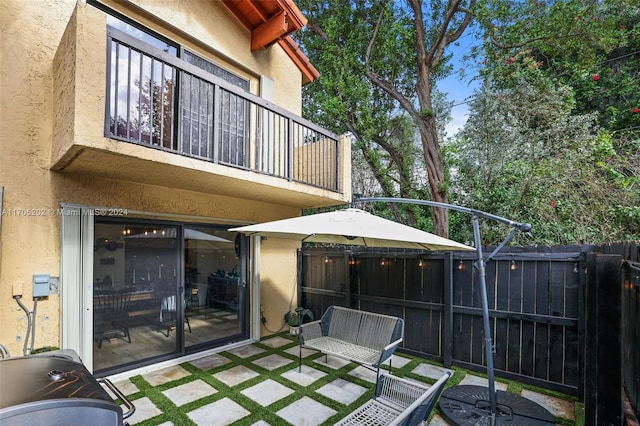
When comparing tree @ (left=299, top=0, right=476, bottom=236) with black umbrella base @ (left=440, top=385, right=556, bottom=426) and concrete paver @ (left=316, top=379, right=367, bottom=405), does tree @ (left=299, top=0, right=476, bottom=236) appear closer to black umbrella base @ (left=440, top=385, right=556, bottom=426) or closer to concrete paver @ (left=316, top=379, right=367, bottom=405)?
black umbrella base @ (left=440, top=385, right=556, bottom=426)

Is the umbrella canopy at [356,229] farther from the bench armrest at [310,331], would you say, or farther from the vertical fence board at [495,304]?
the bench armrest at [310,331]

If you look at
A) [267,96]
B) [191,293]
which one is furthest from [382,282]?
[267,96]

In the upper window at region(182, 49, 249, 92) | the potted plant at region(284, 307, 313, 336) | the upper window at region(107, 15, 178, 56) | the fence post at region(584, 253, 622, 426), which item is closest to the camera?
the fence post at region(584, 253, 622, 426)

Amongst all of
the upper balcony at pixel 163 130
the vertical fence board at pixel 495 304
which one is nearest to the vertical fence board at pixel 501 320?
the vertical fence board at pixel 495 304

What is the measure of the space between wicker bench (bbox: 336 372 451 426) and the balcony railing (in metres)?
3.29

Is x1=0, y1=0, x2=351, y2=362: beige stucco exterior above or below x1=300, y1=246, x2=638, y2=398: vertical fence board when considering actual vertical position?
above

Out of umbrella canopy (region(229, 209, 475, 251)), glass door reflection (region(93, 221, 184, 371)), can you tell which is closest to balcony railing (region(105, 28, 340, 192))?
umbrella canopy (region(229, 209, 475, 251))

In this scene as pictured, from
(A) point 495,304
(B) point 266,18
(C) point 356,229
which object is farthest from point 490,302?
(B) point 266,18

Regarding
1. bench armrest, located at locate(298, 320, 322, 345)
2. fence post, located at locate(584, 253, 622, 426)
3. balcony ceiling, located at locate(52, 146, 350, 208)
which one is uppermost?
balcony ceiling, located at locate(52, 146, 350, 208)

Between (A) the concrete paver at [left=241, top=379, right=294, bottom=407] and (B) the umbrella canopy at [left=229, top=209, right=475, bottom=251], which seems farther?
(A) the concrete paver at [left=241, top=379, right=294, bottom=407]

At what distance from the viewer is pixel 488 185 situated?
31.3 ft

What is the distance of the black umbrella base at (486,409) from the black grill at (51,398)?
340 cm

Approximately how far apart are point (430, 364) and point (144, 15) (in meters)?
7.12

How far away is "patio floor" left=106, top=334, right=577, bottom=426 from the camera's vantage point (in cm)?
360
